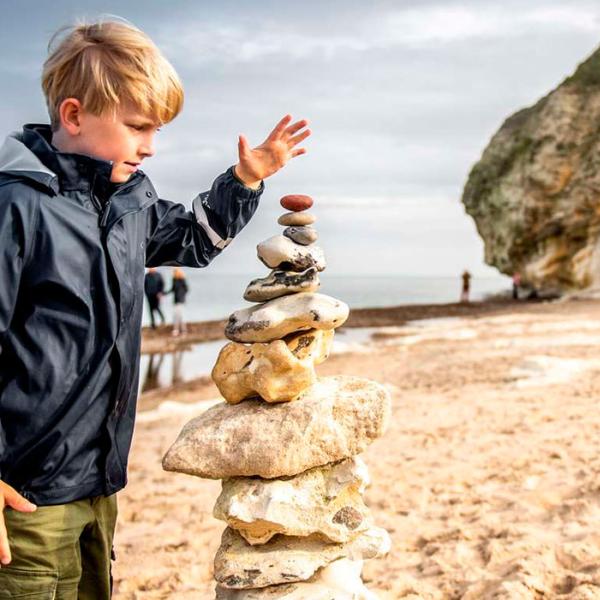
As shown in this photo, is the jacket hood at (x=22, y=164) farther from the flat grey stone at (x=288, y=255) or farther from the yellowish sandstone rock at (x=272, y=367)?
the yellowish sandstone rock at (x=272, y=367)

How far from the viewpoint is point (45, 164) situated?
2338 millimetres

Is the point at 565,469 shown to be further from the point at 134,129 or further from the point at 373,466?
the point at 134,129

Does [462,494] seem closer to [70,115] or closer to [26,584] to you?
[26,584]

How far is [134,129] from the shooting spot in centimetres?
247

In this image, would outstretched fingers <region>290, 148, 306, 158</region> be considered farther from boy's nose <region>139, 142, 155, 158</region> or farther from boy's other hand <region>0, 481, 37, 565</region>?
boy's other hand <region>0, 481, 37, 565</region>

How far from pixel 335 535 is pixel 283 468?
1.31 feet

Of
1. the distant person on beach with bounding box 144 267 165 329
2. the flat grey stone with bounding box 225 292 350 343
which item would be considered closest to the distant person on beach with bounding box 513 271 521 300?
the distant person on beach with bounding box 144 267 165 329

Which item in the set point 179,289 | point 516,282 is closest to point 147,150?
point 179,289

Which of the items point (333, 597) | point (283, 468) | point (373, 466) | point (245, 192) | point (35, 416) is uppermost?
point (245, 192)

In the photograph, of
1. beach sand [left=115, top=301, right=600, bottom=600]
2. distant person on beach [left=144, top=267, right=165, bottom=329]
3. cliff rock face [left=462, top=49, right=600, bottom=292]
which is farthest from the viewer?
cliff rock face [left=462, top=49, right=600, bottom=292]

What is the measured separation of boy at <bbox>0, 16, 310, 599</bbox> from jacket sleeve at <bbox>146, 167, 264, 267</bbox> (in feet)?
0.97

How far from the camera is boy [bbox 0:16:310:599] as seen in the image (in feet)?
7.48

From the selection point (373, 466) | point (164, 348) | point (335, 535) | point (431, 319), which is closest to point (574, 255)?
point (431, 319)

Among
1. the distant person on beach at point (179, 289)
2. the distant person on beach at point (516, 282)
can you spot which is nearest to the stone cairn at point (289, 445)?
the distant person on beach at point (179, 289)
